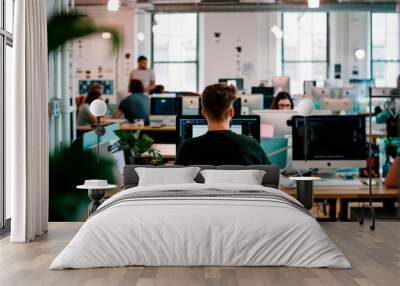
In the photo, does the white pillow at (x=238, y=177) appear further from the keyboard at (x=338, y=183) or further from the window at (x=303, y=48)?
the window at (x=303, y=48)

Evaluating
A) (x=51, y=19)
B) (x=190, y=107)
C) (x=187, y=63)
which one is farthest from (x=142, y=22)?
(x=51, y=19)

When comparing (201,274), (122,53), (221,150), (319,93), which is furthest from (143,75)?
(201,274)

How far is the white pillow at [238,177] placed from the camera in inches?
214

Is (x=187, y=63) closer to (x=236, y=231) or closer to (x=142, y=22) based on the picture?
(x=142, y=22)

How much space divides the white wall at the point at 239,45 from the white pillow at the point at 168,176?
12019 millimetres

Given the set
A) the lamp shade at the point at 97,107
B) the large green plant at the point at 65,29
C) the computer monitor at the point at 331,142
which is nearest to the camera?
the computer monitor at the point at 331,142

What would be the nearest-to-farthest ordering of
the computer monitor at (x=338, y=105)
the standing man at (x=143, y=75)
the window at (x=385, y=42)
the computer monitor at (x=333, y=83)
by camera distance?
1. the computer monitor at (x=338, y=105)
2. the standing man at (x=143, y=75)
3. the computer monitor at (x=333, y=83)
4. the window at (x=385, y=42)

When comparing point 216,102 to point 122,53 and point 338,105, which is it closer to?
point 338,105

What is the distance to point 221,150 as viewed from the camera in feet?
18.4

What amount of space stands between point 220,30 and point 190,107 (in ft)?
22.4

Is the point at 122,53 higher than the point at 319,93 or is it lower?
higher

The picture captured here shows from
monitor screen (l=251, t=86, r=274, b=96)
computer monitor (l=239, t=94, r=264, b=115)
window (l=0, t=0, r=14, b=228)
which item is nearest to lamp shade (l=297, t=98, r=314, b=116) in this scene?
window (l=0, t=0, r=14, b=228)

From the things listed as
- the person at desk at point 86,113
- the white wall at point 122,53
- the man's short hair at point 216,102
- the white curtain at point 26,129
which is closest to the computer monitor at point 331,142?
the man's short hair at point 216,102

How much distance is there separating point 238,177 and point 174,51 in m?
12.7
